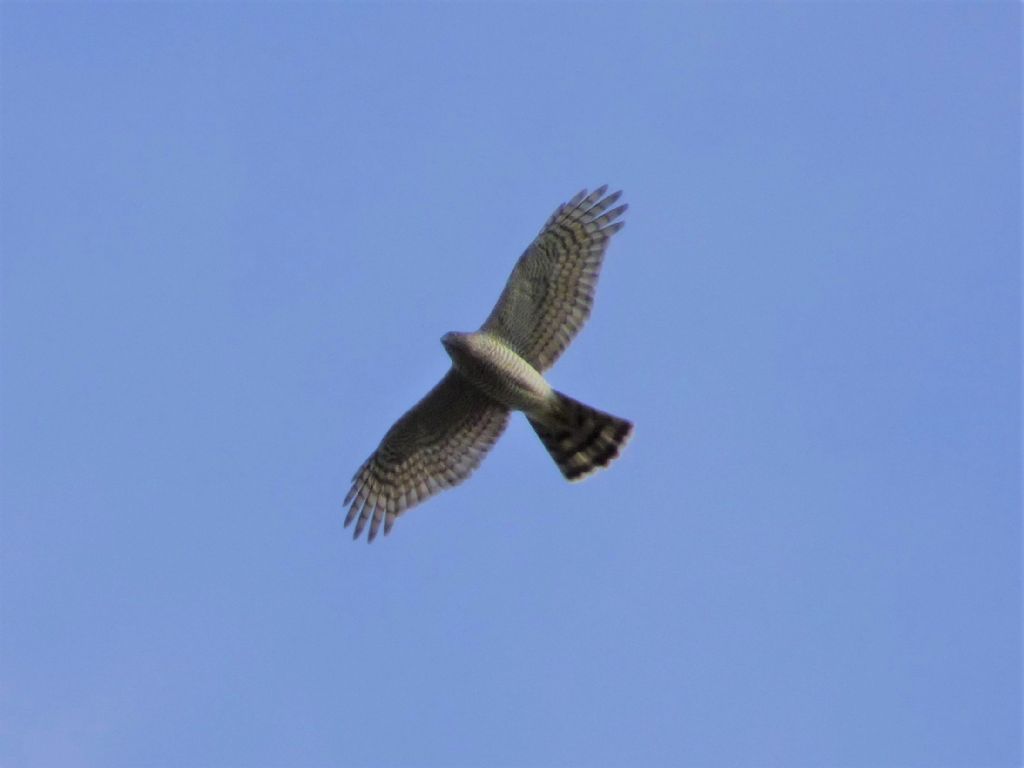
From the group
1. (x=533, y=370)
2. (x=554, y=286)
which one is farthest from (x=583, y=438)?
(x=554, y=286)

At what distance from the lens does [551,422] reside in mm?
22406

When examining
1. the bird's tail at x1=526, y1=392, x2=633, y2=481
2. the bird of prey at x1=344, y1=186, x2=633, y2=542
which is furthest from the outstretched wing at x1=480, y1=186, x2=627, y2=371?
the bird's tail at x1=526, y1=392, x2=633, y2=481

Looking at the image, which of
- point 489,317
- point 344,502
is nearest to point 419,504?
point 344,502

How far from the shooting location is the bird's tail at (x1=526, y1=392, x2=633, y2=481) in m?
22.3

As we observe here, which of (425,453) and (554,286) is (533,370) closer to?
(554,286)

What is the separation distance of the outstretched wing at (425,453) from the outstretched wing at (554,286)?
84 cm

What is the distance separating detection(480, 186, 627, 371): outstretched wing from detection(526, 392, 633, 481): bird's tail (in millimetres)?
674

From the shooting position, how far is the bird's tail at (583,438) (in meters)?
22.3

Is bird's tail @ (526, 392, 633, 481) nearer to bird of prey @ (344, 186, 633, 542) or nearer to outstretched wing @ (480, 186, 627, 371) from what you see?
bird of prey @ (344, 186, 633, 542)

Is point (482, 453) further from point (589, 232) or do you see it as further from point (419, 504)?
point (589, 232)

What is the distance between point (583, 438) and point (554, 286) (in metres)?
1.64

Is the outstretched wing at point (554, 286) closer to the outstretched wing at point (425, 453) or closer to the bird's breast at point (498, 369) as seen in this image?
the bird's breast at point (498, 369)

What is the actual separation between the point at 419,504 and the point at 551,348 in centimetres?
234

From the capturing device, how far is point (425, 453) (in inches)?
906
